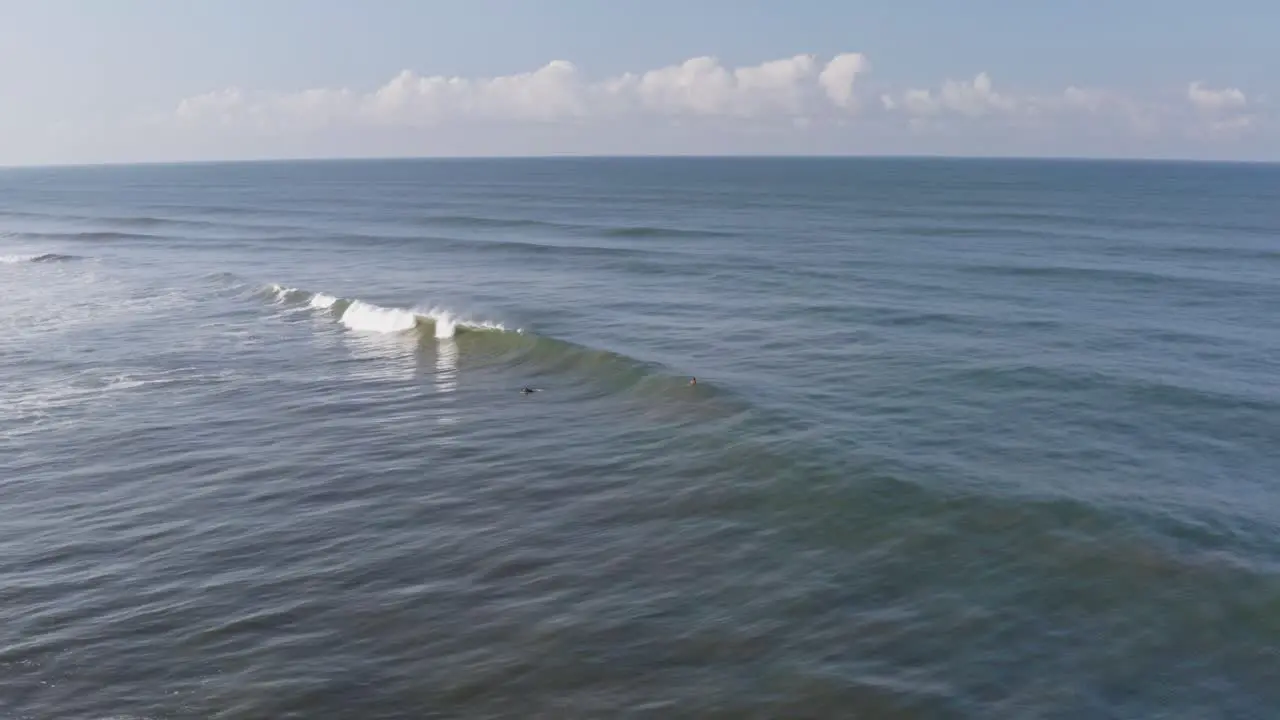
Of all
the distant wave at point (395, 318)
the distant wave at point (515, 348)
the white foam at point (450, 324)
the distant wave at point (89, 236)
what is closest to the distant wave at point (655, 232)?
the distant wave at point (515, 348)

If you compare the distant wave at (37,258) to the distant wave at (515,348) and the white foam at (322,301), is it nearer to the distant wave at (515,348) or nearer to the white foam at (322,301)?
the distant wave at (515,348)

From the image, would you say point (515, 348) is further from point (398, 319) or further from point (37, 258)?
point (37, 258)

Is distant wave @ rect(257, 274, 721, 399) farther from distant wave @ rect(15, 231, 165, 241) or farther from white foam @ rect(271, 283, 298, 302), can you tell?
distant wave @ rect(15, 231, 165, 241)

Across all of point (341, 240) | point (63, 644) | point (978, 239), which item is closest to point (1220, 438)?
point (63, 644)

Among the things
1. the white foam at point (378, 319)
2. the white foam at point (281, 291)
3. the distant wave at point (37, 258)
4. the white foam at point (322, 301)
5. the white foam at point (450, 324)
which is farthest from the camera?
the distant wave at point (37, 258)

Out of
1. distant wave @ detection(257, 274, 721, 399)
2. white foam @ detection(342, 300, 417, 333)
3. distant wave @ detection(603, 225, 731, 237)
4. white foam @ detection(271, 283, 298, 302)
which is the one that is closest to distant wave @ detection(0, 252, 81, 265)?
white foam @ detection(271, 283, 298, 302)

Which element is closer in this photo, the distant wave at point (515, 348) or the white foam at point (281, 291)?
the distant wave at point (515, 348)
